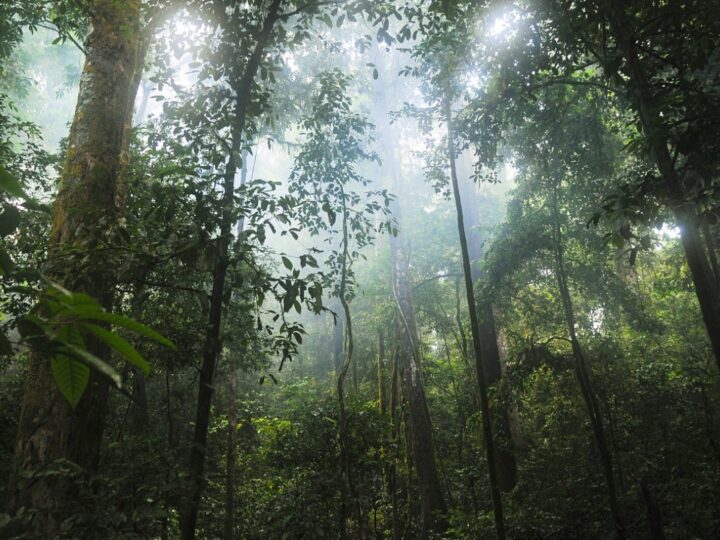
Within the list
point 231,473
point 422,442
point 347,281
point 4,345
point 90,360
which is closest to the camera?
point 90,360

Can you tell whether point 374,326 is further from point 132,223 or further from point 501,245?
point 132,223

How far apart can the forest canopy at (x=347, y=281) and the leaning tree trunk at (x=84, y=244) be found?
2 centimetres

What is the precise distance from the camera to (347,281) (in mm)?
4598

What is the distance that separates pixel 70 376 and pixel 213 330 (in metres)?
2.06

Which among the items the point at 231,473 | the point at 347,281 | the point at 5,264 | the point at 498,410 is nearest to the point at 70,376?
the point at 5,264

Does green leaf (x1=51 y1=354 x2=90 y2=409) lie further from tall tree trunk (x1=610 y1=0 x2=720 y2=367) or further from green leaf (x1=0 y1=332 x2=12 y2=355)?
tall tree trunk (x1=610 y1=0 x2=720 y2=367)

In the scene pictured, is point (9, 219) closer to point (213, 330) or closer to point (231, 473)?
point (213, 330)

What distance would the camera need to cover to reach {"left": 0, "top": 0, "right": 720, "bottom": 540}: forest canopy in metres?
2.54

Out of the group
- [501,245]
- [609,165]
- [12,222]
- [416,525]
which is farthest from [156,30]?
[416,525]

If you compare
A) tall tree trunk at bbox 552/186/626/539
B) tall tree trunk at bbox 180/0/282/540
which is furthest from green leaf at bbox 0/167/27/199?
tall tree trunk at bbox 552/186/626/539

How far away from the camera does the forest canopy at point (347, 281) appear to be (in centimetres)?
254

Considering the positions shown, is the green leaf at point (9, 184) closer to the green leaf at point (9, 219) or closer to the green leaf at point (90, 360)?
the green leaf at point (9, 219)

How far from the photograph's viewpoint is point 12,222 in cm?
82

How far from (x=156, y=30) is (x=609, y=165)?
6.22m
